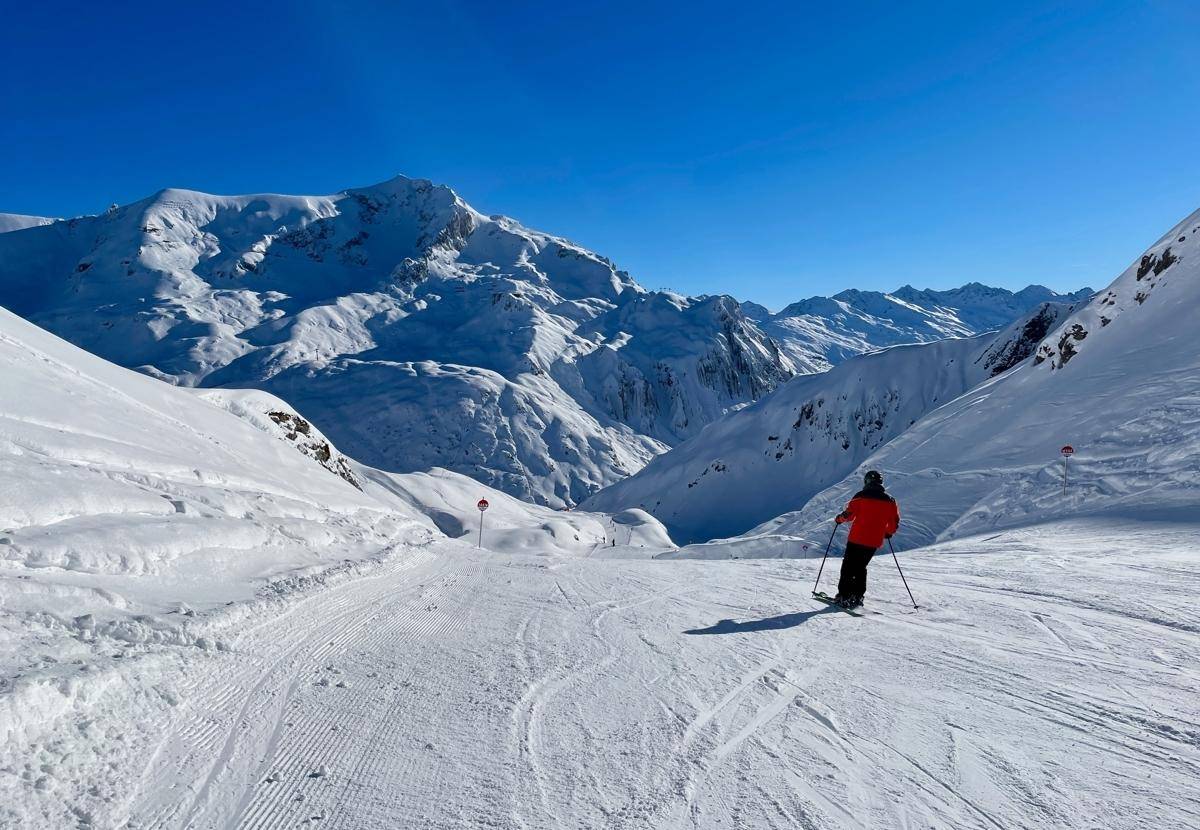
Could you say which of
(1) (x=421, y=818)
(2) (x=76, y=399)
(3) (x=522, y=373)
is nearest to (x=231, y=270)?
(3) (x=522, y=373)

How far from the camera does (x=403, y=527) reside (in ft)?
54.2

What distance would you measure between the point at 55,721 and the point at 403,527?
44.0 feet

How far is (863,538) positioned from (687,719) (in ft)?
14.0

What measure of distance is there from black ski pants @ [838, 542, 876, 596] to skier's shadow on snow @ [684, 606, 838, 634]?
467 millimetres

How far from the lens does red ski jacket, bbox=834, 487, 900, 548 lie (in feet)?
24.6

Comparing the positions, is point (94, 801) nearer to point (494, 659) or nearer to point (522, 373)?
point (494, 659)

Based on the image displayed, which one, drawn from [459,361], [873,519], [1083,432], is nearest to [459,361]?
[459,361]

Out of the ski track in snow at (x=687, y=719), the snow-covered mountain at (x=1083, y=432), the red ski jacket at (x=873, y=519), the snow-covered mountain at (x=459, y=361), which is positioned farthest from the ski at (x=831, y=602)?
the snow-covered mountain at (x=459, y=361)

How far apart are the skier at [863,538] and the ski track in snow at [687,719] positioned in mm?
344

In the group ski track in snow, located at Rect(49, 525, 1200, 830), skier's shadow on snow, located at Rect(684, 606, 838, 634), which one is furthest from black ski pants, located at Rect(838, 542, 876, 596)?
skier's shadow on snow, located at Rect(684, 606, 838, 634)

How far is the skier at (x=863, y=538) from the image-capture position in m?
7.47

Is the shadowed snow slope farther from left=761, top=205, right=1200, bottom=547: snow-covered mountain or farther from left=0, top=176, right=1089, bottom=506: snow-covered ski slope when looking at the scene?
left=0, top=176, right=1089, bottom=506: snow-covered ski slope

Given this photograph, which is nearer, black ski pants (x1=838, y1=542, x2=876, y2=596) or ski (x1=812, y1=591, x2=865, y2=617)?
ski (x1=812, y1=591, x2=865, y2=617)

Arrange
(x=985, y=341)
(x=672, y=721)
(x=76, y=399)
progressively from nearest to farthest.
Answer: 1. (x=672, y=721)
2. (x=76, y=399)
3. (x=985, y=341)
